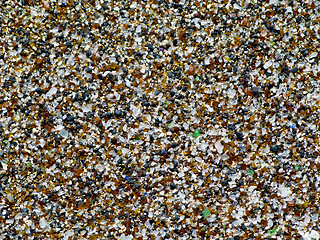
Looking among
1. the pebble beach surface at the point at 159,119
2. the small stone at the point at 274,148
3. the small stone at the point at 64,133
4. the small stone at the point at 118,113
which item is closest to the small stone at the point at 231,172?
the pebble beach surface at the point at 159,119

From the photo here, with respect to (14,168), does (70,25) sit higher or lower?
higher

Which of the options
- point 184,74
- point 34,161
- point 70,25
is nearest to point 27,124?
point 34,161

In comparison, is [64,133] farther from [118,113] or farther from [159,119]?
[159,119]

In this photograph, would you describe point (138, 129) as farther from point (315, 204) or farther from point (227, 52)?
point (315, 204)

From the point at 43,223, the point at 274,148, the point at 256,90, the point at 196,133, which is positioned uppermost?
the point at 256,90

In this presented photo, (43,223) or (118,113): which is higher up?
(118,113)

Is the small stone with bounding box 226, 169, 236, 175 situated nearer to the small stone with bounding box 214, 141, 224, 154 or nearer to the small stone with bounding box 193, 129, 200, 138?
the small stone with bounding box 214, 141, 224, 154

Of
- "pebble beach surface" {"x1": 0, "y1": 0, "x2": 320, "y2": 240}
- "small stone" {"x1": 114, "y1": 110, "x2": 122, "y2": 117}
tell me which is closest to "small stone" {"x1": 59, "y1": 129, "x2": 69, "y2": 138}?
"pebble beach surface" {"x1": 0, "y1": 0, "x2": 320, "y2": 240}

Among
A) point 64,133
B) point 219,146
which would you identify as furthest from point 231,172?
point 64,133
